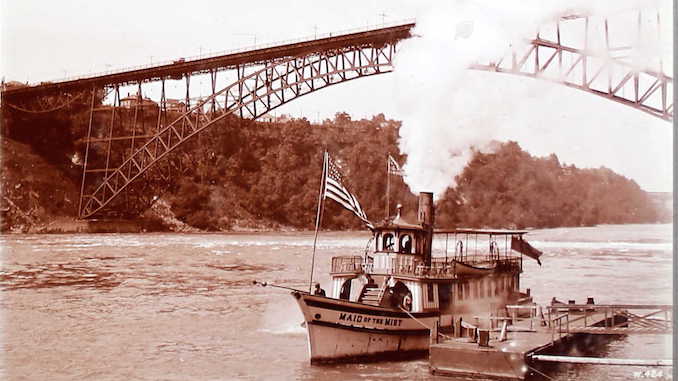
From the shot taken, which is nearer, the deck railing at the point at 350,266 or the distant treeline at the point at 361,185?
the deck railing at the point at 350,266

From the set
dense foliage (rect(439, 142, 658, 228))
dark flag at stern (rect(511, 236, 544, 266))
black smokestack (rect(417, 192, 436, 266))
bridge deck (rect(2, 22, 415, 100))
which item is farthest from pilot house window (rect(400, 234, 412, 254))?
bridge deck (rect(2, 22, 415, 100))

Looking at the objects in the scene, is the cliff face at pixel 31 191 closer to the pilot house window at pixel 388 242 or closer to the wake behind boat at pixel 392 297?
the wake behind boat at pixel 392 297

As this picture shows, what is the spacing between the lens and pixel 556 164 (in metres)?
33.2

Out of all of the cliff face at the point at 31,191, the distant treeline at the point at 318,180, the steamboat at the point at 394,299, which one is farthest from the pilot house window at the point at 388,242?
the cliff face at the point at 31,191

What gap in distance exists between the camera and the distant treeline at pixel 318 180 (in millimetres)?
30516

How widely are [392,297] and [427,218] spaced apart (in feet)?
6.41

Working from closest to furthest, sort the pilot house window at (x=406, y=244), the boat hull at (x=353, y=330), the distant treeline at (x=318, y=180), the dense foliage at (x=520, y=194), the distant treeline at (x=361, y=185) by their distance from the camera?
the boat hull at (x=353, y=330)
the pilot house window at (x=406, y=244)
the dense foliage at (x=520, y=194)
the distant treeline at (x=361, y=185)
the distant treeline at (x=318, y=180)

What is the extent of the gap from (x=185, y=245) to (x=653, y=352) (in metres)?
25.9

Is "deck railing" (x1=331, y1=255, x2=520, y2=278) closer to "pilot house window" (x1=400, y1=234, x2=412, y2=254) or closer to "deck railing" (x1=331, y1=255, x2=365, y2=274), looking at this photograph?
"deck railing" (x1=331, y1=255, x2=365, y2=274)

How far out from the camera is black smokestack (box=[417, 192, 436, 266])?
17062 millimetres

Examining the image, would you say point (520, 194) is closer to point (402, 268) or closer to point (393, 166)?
point (393, 166)

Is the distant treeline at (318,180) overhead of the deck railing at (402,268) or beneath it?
overhead

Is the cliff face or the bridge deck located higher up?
the bridge deck

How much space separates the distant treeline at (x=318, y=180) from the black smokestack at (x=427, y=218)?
6.76 metres
